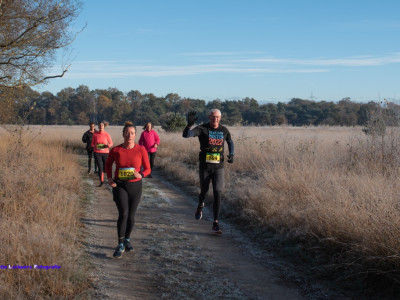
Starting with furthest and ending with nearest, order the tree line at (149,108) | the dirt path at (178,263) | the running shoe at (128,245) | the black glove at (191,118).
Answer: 1. the tree line at (149,108)
2. the black glove at (191,118)
3. the running shoe at (128,245)
4. the dirt path at (178,263)

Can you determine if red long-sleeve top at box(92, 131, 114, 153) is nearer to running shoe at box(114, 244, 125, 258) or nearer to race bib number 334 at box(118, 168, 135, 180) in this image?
race bib number 334 at box(118, 168, 135, 180)

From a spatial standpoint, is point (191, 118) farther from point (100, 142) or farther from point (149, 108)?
point (149, 108)

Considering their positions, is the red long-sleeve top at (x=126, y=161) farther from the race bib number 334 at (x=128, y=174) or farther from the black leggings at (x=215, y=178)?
the black leggings at (x=215, y=178)

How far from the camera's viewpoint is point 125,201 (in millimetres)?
5262

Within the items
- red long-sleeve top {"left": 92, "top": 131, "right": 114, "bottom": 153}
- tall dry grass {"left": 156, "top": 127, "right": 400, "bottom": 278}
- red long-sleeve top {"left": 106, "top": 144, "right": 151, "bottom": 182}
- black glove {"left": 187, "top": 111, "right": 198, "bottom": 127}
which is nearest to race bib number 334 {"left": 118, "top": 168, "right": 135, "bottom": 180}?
red long-sleeve top {"left": 106, "top": 144, "right": 151, "bottom": 182}

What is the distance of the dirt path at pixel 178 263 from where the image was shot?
4121mm

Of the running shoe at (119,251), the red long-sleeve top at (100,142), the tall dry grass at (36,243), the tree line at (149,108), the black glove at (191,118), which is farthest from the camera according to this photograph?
the tree line at (149,108)

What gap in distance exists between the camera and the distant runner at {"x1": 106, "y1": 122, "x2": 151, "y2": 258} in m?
5.23

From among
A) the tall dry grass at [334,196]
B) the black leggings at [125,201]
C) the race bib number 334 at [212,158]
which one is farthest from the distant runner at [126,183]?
the tall dry grass at [334,196]

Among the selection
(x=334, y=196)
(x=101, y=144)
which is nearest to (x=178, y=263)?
(x=334, y=196)

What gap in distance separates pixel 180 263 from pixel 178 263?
3cm

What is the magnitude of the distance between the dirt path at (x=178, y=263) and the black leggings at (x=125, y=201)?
395mm

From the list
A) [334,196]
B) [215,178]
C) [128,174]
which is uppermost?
[128,174]

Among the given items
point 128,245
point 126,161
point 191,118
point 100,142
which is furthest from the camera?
point 100,142
